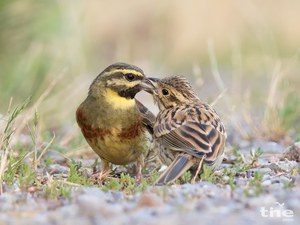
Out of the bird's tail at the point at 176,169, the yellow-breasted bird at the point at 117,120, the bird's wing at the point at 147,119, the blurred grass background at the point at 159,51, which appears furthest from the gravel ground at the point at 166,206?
the blurred grass background at the point at 159,51

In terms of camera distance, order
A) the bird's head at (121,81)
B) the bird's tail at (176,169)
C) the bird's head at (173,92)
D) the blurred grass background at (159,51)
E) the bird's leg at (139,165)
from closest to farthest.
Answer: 1. the bird's tail at (176,169)
2. the bird's leg at (139,165)
3. the bird's head at (121,81)
4. the bird's head at (173,92)
5. the blurred grass background at (159,51)

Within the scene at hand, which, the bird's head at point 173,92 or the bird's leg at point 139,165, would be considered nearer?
the bird's leg at point 139,165

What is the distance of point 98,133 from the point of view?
8.84 meters

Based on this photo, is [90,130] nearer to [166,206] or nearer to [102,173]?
[102,173]

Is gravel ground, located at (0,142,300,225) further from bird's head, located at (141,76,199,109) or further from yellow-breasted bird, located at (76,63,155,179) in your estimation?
bird's head, located at (141,76,199,109)

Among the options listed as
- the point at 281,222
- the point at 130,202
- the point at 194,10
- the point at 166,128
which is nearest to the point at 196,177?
the point at 166,128

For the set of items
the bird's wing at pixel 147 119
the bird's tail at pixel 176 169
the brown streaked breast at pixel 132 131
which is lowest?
the bird's tail at pixel 176 169

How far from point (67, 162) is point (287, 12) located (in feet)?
44.8

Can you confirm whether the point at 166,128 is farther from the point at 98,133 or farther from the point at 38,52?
the point at 38,52

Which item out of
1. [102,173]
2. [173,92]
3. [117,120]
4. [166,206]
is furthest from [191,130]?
[166,206]

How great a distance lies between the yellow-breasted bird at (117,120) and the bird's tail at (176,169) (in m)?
0.68

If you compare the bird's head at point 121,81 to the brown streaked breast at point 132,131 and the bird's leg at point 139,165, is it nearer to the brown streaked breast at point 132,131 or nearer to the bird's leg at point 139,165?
the brown streaked breast at point 132,131

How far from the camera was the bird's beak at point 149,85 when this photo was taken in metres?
9.17

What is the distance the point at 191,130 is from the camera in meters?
8.44
